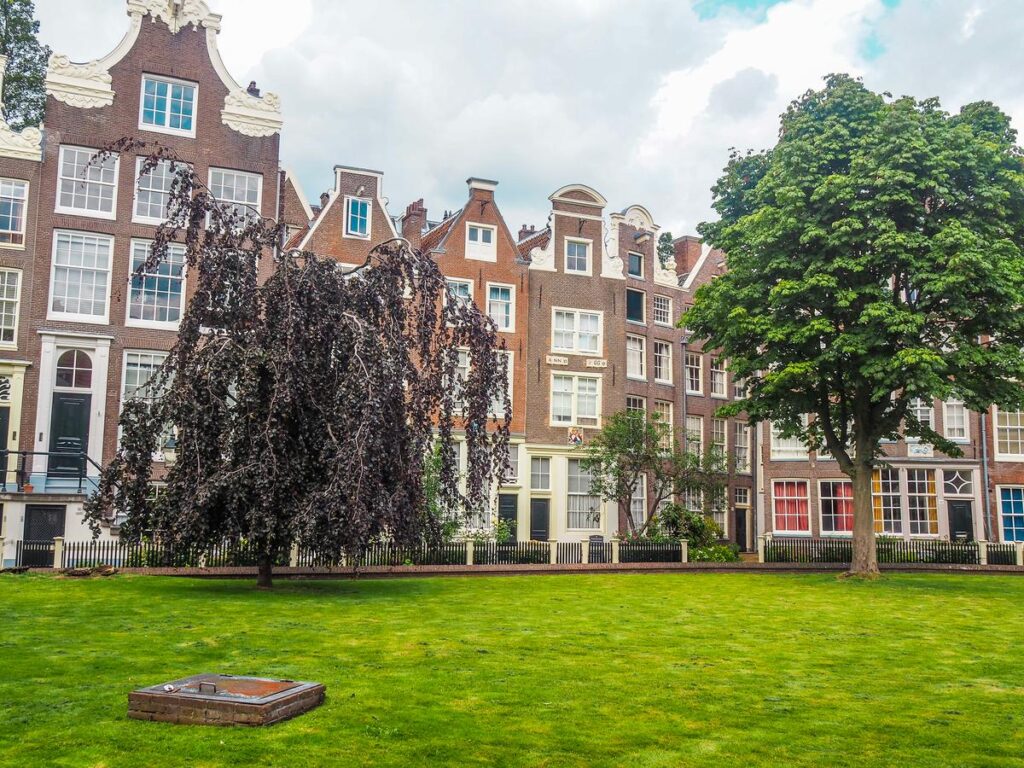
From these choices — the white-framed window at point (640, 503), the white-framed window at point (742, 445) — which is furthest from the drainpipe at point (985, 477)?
the white-framed window at point (640, 503)

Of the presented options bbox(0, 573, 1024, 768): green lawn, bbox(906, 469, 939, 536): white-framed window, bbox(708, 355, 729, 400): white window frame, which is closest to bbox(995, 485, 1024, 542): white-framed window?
bbox(906, 469, 939, 536): white-framed window

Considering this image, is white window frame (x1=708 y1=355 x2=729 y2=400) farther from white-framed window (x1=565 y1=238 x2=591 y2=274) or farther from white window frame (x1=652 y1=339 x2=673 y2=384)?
white-framed window (x1=565 y1=238 x2=591 y2=274)

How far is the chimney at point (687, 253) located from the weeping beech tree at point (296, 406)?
31.9 m

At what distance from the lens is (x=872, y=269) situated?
27078 millimetres

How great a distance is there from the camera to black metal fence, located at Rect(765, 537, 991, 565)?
35594mm

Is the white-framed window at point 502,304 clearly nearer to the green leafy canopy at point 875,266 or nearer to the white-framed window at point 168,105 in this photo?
the green leafy canopy at point 875,266

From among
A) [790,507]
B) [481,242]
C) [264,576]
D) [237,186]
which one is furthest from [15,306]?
[790,507]

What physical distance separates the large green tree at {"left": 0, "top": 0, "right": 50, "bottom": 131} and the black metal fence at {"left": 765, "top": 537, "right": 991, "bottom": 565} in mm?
38004

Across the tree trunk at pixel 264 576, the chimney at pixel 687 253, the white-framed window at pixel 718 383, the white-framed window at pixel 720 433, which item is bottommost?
the tree trunk at pixel 264 576

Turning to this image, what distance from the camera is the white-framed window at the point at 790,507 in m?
46.9

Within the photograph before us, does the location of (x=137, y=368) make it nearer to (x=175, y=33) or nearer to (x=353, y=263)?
(x=353, y=263)

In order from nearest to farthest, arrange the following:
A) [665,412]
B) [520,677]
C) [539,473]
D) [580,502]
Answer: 1. [520,677]
2. [539,473]
3. [580,502]
4. [665,412]

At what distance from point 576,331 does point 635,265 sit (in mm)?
5464

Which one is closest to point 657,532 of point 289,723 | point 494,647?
point 494,647
